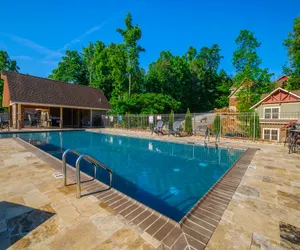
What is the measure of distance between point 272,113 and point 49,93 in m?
22.1

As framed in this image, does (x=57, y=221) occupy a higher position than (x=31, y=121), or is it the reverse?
(x=31, y=121)

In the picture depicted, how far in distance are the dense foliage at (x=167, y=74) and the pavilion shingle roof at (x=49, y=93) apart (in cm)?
309

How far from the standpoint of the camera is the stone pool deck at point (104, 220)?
1677 mm

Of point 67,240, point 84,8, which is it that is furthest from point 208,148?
point 84,8

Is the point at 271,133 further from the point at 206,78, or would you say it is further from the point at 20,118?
the point at 206,78

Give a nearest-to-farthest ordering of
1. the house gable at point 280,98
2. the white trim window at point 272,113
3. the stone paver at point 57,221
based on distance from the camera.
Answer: the stone paver at point 57,221
the house gable at point 280,98
the white trim window at point 272,113

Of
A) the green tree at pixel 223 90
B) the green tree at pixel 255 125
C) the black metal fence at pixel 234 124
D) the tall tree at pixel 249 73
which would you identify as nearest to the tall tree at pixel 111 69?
the black metal fence at pixel 234 124

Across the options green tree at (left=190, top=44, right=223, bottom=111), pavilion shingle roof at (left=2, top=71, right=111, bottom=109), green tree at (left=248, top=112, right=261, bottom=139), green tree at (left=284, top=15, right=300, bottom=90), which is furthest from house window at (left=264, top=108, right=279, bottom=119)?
pavilion shingle roof at (left=2, top=71, right=111, bottom=109)

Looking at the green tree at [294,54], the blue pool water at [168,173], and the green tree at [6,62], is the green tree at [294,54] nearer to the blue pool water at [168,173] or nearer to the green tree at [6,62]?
the blue pool water at [168,173]

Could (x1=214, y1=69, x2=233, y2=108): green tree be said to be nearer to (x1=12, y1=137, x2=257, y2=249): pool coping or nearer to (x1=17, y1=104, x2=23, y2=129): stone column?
(x1=17, y1=104, x2=23, y2=129): stone column

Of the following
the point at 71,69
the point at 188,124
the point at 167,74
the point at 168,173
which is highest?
the point at 71,69

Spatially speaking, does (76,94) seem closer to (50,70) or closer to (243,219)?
(50,70)

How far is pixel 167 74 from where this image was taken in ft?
84.2

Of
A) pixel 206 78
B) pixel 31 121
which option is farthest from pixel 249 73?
pixel 31 121
